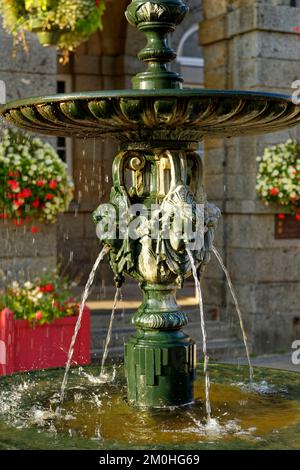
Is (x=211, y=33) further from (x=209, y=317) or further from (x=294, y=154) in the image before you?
(x=209, y=317)

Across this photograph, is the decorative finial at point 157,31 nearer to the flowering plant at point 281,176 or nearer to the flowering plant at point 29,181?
the flowering plant at point 29,181

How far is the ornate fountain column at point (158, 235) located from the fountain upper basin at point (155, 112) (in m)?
0.15

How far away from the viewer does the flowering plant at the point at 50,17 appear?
861 centimetres

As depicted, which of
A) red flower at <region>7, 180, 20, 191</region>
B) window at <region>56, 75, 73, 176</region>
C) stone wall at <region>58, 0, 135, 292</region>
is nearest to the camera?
red flower at <region>7, 180, 20, 191</region>

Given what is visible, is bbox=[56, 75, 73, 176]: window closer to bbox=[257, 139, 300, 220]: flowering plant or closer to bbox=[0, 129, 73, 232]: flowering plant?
bbox=[257, 139, 300, 220]: flowering plant

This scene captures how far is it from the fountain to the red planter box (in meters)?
2.34

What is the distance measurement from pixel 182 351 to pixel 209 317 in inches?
215

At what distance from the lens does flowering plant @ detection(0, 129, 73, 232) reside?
836cm

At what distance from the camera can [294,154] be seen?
9969mm

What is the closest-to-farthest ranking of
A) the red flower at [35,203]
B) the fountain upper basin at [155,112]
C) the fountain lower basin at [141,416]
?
1. the fountain lower basin at [141,416]
2. the fountain upper basin at [155,112]
3. the red flower at [35,203]

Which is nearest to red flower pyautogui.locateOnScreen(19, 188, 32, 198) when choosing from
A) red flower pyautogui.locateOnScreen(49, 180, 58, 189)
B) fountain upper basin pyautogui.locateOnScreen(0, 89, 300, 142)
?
red flower pyautogui.locateOnScreen(49, 180, 58, 189)

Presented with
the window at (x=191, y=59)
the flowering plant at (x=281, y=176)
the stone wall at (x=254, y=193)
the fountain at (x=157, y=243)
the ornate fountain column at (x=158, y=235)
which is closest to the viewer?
the fountain at (x=157, y=243)

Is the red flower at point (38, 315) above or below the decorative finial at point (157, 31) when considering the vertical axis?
below

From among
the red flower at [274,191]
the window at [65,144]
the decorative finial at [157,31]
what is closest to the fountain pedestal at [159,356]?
the decorative finial at [157,31]
